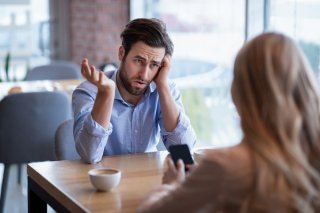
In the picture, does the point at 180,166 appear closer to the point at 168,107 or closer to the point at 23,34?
the point at 168,107

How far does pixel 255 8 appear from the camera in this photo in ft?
14.1

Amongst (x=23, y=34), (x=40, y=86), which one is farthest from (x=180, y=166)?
(x=23, y=34)

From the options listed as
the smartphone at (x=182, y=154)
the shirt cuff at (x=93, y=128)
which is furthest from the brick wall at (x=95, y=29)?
the smartphone at (x=182, y=154)

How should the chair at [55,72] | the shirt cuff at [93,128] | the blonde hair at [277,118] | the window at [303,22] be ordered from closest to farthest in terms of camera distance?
the blonde hair at [277,118] < the shirt cuff at [93,128] < the window at [303,22] < the chair at [55,72]

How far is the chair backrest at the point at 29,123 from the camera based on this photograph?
141 inches

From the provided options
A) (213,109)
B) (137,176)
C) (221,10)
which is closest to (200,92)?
(213,109)

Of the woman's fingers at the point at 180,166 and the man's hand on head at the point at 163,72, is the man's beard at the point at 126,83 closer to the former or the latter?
the man's hand on head at the point at 163,72

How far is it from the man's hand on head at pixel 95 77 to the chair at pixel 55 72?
296cm

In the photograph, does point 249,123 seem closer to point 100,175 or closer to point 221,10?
point 100,175

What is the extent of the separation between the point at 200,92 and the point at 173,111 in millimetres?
2800

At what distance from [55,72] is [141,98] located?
9.04ft

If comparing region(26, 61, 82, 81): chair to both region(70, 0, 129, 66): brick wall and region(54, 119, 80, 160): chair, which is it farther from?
region(54, 119, 80, 160): chair

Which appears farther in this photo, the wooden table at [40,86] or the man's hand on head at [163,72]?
the wooden table at [40,86]

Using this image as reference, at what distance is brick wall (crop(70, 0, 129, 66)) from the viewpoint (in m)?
6.05
